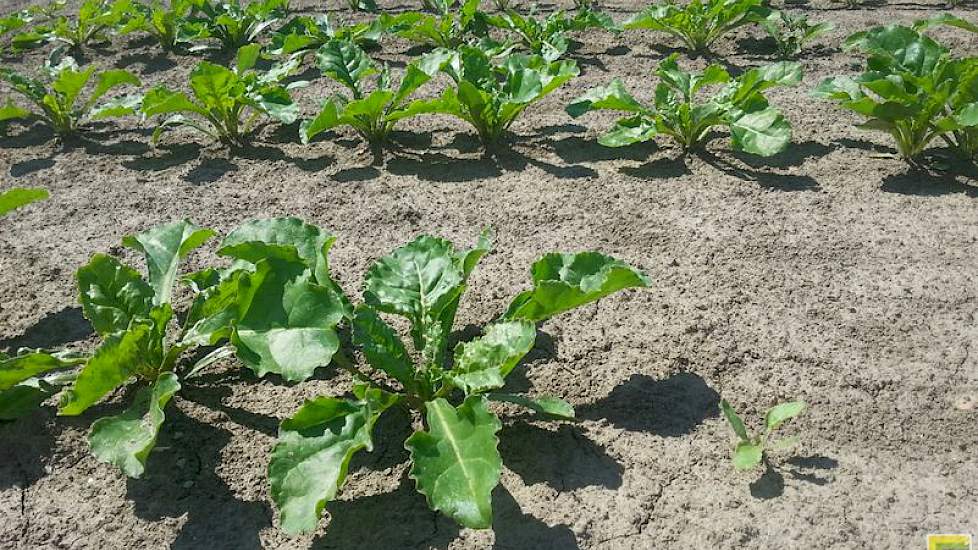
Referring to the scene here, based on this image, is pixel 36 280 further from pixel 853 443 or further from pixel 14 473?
pixel 853 443


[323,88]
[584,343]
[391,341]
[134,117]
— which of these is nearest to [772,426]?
[584,343]

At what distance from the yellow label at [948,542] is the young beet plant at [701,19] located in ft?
12.2

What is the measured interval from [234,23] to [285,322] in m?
4.16

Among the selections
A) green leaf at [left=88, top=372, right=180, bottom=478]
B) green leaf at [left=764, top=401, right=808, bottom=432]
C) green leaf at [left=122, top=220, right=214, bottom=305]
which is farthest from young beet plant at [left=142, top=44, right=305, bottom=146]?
green leaf at [left=764, top=401, right=808, bottom=432]

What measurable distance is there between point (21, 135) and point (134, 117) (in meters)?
0.61

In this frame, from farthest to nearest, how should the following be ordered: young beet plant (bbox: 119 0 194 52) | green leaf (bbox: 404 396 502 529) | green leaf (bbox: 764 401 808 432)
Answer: young beet plant (bbox: 119 0 194 52) → green leaf (bbox: 764 401 808 432) → green leaf (bbox: 404 396 502 529)

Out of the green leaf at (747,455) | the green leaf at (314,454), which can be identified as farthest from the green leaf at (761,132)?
the green leaf at (314,454)

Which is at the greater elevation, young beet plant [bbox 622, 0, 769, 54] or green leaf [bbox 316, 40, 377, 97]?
green leaf [bbox 316, 40, 377, 97]

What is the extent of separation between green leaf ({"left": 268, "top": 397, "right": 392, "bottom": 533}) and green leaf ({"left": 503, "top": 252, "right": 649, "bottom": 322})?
20.0 inches

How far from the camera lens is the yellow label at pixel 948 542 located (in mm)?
1734

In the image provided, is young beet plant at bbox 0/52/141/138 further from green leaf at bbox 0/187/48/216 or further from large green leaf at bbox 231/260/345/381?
large green leaf at bbox 231/260/345/381

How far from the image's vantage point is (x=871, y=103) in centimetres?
320

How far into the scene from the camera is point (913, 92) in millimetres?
3363

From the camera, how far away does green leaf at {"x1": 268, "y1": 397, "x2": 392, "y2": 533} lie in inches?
69.3
